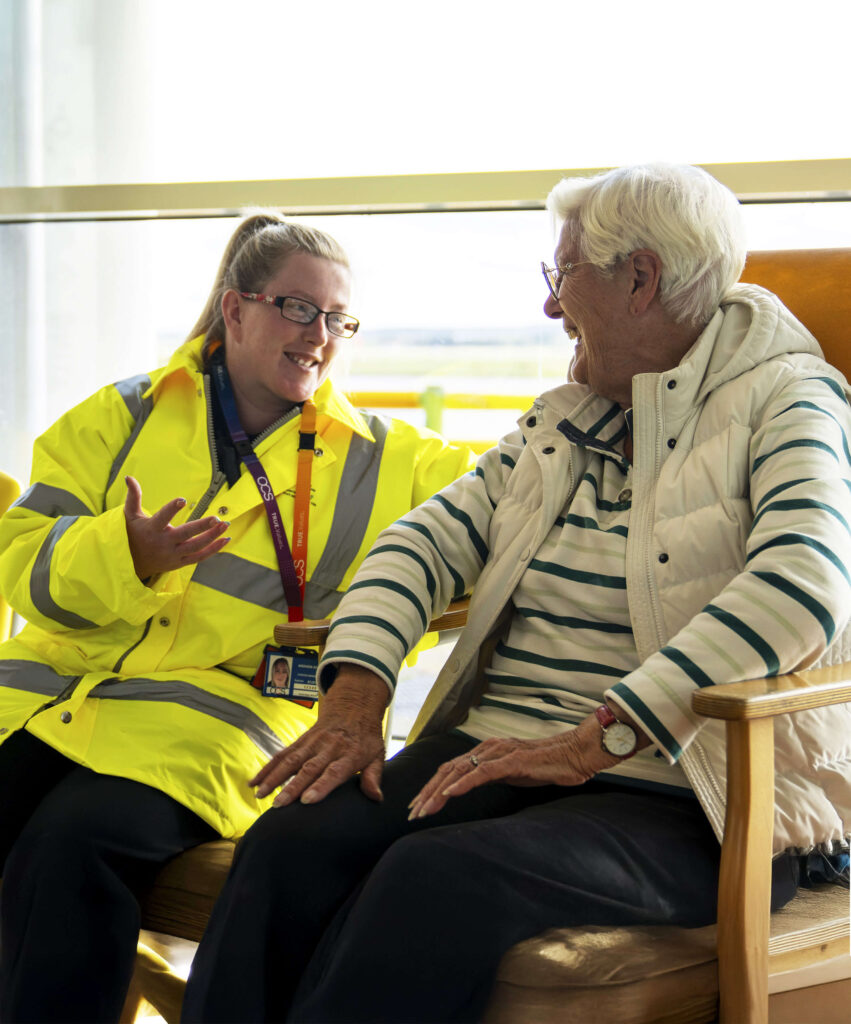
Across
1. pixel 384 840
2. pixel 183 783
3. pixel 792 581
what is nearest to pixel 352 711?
pixel 384 840

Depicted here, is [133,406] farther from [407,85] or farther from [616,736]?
[407,85]

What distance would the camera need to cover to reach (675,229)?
1545mm

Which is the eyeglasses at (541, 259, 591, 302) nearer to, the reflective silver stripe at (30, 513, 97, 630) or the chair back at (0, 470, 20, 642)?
the reflective silver stripe at (30, 513, 97, 630)

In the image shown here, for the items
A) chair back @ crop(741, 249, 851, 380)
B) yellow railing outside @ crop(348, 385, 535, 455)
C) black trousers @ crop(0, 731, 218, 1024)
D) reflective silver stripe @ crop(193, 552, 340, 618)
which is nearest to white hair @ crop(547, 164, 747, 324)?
chair back @ crop(741, 249, 851, 380)

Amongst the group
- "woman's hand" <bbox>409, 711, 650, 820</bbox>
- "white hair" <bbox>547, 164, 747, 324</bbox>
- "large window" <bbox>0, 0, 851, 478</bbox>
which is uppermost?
"large window" <bbox>0, 0, 851, 478</bbox>

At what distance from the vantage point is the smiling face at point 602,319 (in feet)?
5.20

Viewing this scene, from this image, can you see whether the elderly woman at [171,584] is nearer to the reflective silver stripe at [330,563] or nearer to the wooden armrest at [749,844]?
the reflective silver stripe at [330,563]

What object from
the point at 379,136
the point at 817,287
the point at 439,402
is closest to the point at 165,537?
the point at 817,287

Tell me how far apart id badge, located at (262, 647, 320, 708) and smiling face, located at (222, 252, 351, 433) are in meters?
0.46

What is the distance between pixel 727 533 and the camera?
1.40 meters

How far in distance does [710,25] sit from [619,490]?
4.93ft

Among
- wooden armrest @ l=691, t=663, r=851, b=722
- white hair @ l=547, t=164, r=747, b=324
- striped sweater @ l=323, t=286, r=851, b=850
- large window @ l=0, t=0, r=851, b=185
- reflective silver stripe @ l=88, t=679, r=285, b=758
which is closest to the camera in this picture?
wooden armrest @ l=691, t=663, r=851, b=722

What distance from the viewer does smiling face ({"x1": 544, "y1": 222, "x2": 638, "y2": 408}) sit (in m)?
1.59

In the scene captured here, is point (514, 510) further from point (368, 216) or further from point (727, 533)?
point (368, 216)
